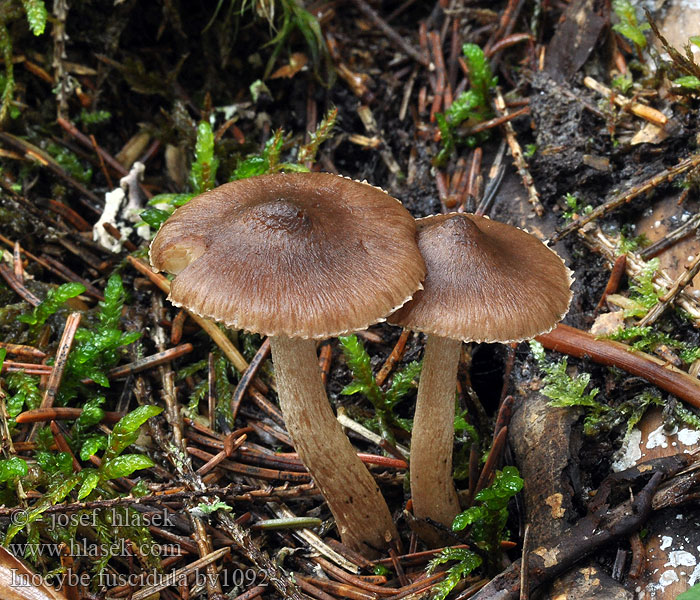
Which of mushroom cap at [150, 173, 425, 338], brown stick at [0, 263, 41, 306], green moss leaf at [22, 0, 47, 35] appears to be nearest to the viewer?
mushroom cap at [150, 173, 425, 338]

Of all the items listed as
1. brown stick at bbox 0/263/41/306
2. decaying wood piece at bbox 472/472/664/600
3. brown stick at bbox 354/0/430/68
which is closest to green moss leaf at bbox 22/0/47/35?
brown stick at bbox 0/263/41/306

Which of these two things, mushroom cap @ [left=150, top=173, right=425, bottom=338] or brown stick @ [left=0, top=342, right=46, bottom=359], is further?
brown stick @ [left=0, top=342, right=46, bottom=359]

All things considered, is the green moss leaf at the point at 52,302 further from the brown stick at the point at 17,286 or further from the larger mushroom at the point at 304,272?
the larger mushroom at the point at 304,272

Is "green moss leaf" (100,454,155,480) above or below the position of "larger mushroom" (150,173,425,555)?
below

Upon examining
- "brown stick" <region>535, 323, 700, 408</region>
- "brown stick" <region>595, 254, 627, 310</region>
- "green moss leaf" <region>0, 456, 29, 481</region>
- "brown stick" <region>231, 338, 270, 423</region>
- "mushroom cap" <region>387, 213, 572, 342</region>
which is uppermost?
"mushroom cap" <region>387, 213, 572, 342</region>

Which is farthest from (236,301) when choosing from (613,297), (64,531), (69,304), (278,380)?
(613,297)

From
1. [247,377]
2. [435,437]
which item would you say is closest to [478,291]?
[435,437]

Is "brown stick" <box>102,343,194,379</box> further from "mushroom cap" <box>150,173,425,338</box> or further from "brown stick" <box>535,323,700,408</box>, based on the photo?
"brown stick" <box>535,323,700,408</box>

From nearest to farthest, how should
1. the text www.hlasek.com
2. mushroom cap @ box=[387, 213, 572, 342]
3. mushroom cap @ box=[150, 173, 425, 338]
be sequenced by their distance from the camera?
mushroom cap @ box=[150, 173, 425, 338] → mushroom cap @ box=[387, 213, 572, 342] → the text www.hlasek.com

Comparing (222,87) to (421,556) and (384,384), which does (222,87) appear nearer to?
(384,384)
